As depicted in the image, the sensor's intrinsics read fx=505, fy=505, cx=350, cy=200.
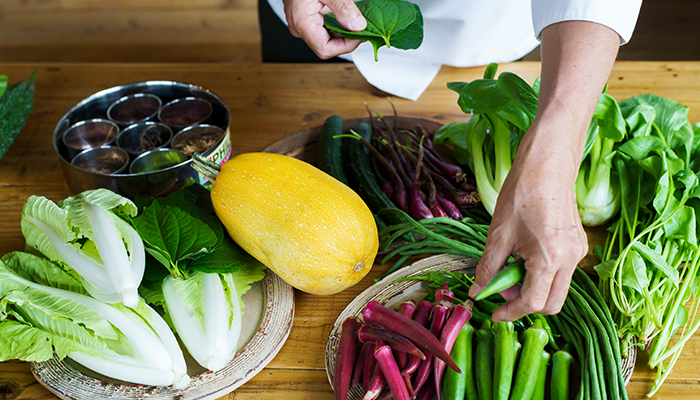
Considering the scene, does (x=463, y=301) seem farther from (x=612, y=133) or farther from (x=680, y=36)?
(x=680, y=36)

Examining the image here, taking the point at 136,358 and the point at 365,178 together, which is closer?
the point at 136,358

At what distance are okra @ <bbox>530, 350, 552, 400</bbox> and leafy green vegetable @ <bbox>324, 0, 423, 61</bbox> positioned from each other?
667 mm

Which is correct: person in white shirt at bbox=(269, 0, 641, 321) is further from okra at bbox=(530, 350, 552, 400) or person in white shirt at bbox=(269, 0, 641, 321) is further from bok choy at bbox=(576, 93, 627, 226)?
bok choy at bbox=(576, 93, 627, 226)

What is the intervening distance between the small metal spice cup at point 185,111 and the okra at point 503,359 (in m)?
0.96

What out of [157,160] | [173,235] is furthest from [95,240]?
[157,160]

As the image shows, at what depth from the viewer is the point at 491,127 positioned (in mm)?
1234

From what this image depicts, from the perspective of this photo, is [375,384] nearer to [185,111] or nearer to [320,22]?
[320,22]

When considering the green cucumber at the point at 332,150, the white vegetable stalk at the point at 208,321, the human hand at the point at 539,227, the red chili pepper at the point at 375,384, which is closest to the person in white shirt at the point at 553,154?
the human hand at the point at 539,227

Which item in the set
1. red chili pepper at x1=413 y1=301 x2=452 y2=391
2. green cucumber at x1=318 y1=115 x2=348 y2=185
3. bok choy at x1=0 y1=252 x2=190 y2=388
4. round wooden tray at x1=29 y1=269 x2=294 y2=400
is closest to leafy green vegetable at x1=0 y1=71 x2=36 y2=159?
bok choy at x1=0 y1=252 x2=190 y2=388

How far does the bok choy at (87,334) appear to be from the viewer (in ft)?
2.86

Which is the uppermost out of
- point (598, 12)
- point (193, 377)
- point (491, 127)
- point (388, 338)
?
point (598, 12)

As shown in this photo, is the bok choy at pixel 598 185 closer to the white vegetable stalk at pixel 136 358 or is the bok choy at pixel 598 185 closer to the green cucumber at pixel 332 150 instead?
the green cucumber at pixel 332 150

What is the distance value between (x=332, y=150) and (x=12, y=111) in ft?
2.97

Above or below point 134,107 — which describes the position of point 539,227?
above
